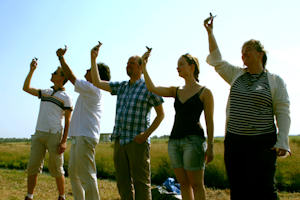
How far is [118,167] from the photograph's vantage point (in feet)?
13.4

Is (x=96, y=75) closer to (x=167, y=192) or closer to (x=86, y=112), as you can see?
(x=86, y=112)

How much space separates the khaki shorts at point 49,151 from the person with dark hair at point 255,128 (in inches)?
126

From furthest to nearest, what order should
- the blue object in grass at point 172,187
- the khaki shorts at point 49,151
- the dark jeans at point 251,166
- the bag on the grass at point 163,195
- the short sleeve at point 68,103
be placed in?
the blue object in grass at point 172,187 → the bag on the grass at point 163,195 → the short sleeve at point 68,103 → the khaki shorts at point 49,151 → the dark jeans at point 251,166

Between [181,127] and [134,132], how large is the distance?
0.70 metres

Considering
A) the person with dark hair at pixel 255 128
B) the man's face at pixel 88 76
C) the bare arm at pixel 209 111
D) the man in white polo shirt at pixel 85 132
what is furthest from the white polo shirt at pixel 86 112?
the person with dark hair at pixel 255 128

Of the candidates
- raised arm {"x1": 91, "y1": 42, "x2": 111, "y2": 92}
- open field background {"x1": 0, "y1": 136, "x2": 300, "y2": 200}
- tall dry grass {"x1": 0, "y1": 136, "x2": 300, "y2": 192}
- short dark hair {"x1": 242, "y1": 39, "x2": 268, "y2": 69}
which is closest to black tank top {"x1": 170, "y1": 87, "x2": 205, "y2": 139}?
short dark hair {"x1": 242, "y1": 39, "x2": 268, "y2": 69}

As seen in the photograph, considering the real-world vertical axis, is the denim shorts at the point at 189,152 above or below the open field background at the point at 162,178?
above

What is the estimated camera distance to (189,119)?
3568mm

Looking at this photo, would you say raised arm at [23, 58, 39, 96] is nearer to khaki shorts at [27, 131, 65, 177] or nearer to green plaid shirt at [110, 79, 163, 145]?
khaki shorts at [27, 131, 65, 177]

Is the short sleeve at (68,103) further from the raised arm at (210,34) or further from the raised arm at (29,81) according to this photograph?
the raised arm at (210,34)

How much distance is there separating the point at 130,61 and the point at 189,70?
801mm

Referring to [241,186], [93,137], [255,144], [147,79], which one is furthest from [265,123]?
[93,137]

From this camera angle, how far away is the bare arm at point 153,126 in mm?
3964

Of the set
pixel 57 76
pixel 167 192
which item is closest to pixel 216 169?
pixel 167 192
